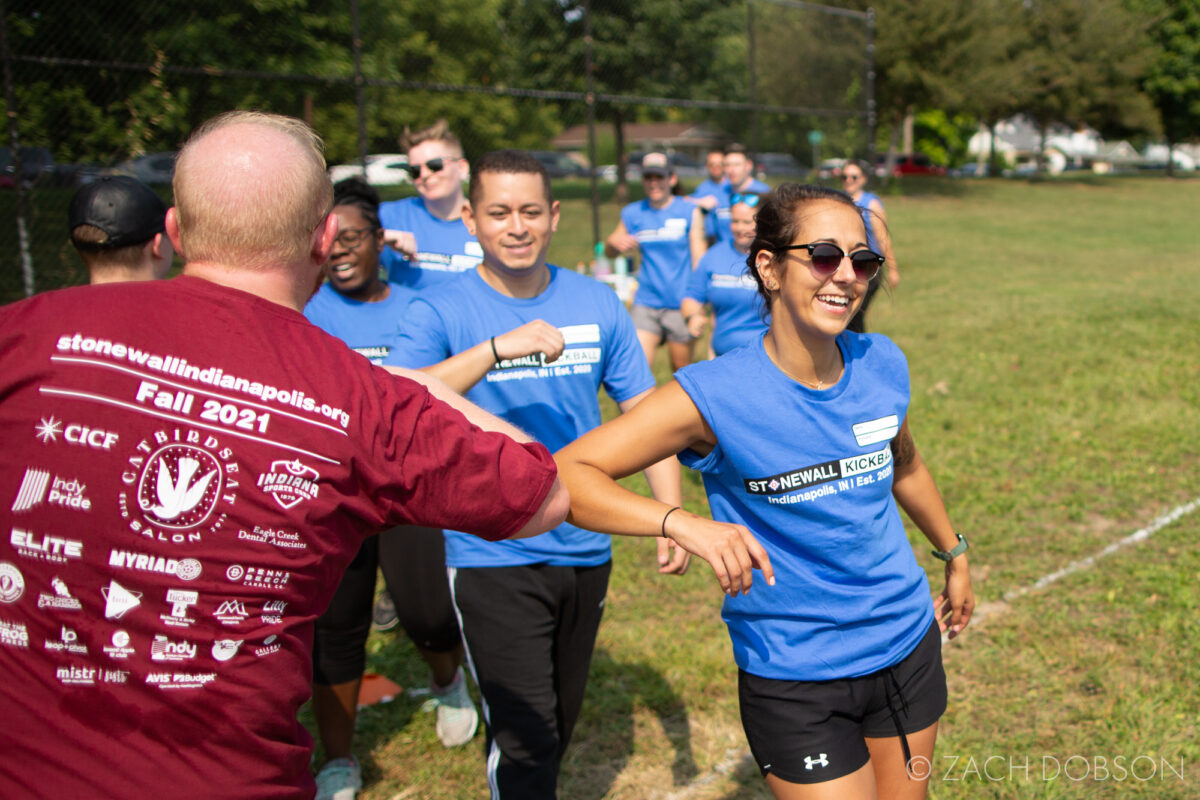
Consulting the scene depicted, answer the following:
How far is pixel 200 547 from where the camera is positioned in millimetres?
1544

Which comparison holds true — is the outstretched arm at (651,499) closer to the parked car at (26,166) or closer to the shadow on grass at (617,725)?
the shadow on grass at (617,725)

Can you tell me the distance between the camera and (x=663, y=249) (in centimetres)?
932

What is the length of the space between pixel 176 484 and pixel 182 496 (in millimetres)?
21

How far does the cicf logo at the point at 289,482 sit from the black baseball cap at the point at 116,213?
5.48 feet

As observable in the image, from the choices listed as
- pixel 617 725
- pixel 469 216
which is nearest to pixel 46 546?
pixel 469 216

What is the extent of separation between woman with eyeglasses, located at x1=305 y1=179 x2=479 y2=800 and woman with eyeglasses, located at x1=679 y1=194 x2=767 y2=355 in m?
2.92

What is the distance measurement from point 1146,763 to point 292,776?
3437mm

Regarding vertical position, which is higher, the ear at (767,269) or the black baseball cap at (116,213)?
the black baseball cap at (116,213)

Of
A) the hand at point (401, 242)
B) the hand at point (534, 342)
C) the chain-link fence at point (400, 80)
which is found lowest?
the hand at point (534, 342)

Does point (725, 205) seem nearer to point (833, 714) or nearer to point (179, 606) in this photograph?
point (833, 714)

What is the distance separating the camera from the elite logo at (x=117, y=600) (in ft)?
5.01

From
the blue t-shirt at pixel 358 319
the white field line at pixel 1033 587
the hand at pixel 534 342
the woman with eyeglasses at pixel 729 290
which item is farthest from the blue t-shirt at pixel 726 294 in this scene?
the hand at pixel 534 342

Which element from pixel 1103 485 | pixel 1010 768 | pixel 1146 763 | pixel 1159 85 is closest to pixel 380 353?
pixel 1010 768

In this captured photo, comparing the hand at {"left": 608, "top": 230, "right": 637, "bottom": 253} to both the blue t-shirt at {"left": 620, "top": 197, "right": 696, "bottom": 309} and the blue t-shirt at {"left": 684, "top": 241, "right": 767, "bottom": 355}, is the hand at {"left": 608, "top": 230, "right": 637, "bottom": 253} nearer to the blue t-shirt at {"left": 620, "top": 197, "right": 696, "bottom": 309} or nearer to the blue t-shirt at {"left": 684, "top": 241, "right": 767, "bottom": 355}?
the blue t-shirt at {"left": 620, "top": 197, "right": 696, "bottom": 309}
